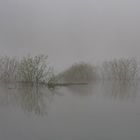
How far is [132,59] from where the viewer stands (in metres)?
12.8

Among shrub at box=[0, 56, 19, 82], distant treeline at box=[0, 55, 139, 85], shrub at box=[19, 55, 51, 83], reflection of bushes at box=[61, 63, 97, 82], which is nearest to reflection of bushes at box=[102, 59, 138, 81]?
distant treeline at box=[0, 55, 139, 85]

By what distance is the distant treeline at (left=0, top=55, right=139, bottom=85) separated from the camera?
309 inches

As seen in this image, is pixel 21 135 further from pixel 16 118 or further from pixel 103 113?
pixel 103 113

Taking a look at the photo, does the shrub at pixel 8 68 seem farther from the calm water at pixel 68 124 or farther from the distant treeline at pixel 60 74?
the calm water at pixel 68 124

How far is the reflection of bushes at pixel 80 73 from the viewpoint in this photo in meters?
10.0

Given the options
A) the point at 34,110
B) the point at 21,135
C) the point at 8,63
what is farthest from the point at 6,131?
the point at 8,63

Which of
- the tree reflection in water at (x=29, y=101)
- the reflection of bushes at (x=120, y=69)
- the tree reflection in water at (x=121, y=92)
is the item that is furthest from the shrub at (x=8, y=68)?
the reflection of bushes at (x=120, y=69)

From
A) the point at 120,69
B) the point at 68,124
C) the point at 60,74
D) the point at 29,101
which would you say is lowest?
the point at 68,124

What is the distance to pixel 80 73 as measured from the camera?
10859mm

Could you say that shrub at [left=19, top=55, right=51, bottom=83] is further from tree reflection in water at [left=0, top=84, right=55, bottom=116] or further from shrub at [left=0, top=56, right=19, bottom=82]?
tree reflection in water at [left=0, top=84, right=55, bottom=116]

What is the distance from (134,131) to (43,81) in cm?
631

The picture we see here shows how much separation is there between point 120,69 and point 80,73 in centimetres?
382

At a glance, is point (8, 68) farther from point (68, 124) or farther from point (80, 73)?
point (68, 124)

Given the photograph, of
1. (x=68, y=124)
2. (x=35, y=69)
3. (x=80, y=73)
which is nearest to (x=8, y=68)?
(x=35, y=69)
